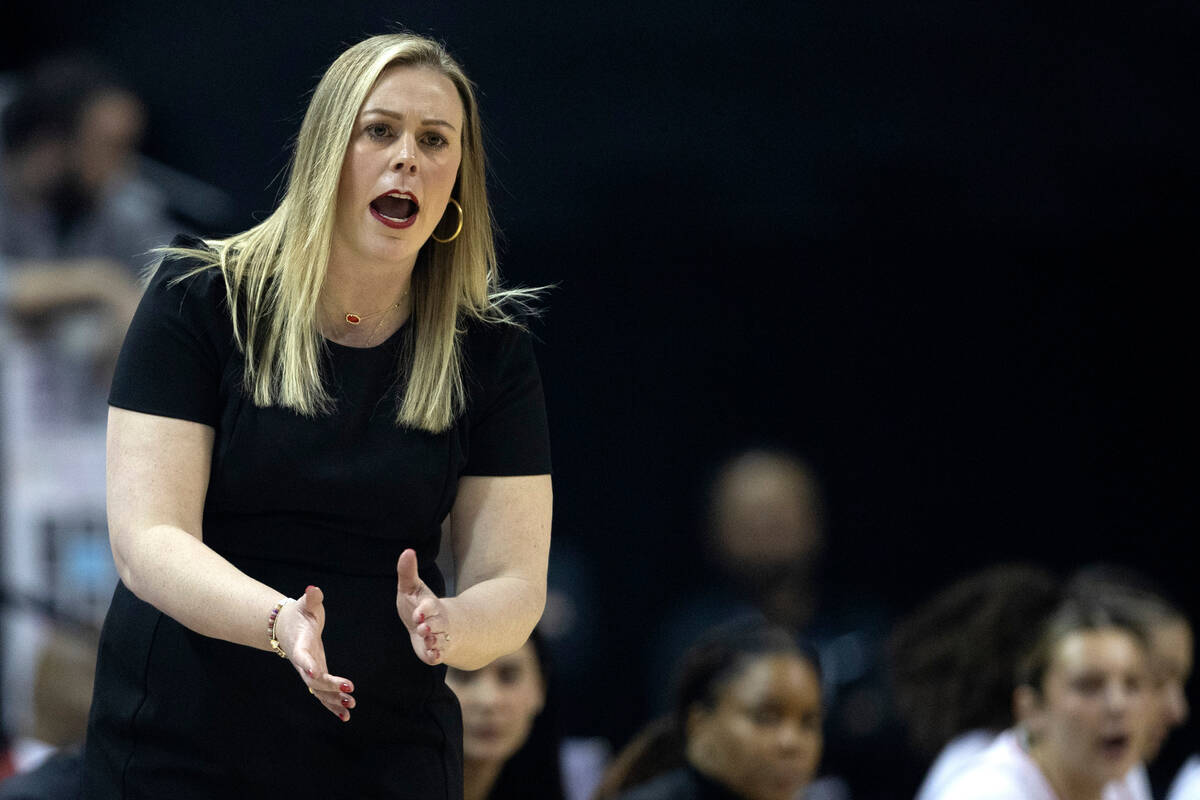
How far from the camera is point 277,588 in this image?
1.54 m

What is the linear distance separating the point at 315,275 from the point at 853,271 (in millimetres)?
3415

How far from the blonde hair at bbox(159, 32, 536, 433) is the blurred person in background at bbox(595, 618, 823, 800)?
5.97ft

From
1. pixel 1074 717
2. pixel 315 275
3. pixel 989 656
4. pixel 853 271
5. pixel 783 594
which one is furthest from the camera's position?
pixel 853 271

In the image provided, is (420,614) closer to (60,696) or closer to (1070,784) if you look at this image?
(60,696)

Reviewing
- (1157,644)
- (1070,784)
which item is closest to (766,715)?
(1070,784)

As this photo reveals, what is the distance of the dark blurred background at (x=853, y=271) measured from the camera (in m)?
4.59

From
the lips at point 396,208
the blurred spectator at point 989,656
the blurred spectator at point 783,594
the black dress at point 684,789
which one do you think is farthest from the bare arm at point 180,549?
the blurred spectator at point 783,594

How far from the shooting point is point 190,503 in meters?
1.51

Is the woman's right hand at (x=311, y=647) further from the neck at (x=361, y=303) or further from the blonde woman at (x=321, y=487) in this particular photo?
the neck at (x=361, y=303)

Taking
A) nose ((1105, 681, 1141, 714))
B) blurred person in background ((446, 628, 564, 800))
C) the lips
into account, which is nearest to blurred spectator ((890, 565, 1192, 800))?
nose ((1105, 681, 1141, 714))

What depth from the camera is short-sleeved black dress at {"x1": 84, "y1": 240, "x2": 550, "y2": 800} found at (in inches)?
59.4

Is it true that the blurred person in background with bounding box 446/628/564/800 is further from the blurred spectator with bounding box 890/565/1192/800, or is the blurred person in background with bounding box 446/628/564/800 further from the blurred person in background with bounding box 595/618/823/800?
the blurred spectator with bounding box 890/565/1192/800

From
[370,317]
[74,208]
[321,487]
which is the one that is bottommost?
[321,487]

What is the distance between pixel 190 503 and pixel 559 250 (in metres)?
3.14
